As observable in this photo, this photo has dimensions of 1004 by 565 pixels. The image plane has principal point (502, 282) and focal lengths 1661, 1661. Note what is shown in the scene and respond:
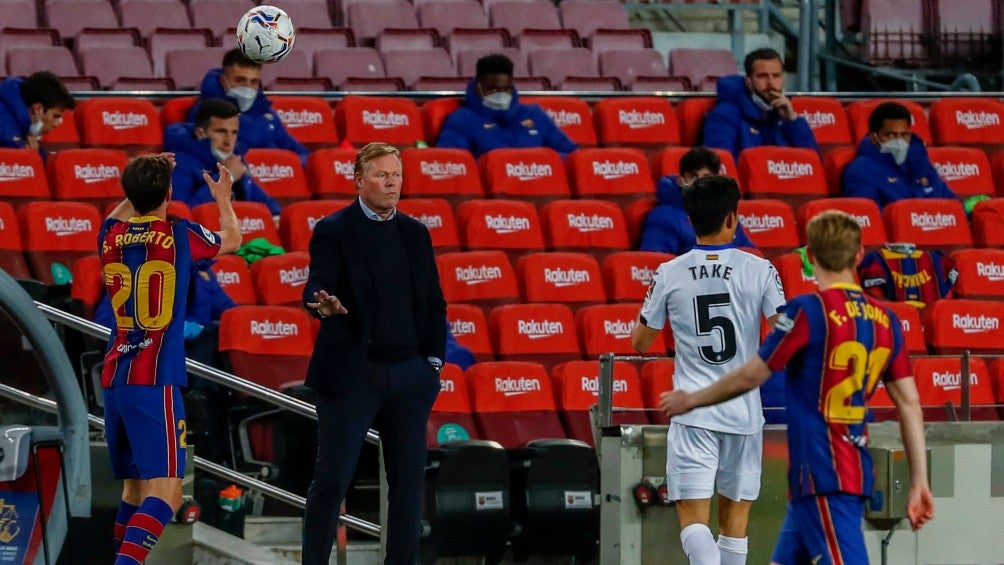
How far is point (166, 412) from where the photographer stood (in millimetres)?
6246

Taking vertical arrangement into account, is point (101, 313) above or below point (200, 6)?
below

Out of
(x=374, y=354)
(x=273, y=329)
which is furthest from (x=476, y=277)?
(x=374, y=354)

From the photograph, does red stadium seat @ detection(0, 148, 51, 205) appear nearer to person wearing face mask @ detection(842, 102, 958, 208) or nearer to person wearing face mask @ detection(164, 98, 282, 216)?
person wearing face mask @ detection(164, 98, 282, 216)

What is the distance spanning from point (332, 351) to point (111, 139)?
459 cm

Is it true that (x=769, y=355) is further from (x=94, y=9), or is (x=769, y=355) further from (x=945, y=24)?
(x=945, y=24)

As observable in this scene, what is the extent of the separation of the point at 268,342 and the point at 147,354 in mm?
2169

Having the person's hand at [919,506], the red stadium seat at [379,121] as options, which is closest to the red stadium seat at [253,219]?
the red stadium seat at [379,121]

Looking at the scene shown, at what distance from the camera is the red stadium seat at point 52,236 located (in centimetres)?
904

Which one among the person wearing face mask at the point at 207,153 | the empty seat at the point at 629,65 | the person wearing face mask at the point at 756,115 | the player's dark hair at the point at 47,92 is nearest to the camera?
the person wearing face mask at the point at 207,153

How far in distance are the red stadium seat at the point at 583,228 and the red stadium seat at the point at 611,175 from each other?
1.69 ft

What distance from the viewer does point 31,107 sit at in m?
9.85

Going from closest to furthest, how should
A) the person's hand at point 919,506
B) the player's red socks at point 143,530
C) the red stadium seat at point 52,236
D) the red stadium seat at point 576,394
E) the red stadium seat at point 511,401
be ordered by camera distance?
the person's hand at point 919,506 → the player's red socks at point 143,530 → the red stadium seat at point 511,401 → the red stadium seat at point 576,394 → the red stadium seat at point 52,236

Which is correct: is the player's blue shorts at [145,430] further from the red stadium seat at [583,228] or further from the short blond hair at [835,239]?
the red stadium seat at [583,228]

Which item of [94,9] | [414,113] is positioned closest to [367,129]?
[414,113]
